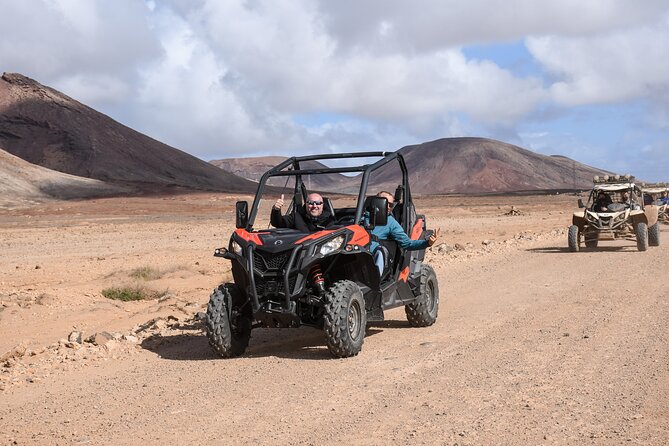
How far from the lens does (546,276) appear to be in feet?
54.1

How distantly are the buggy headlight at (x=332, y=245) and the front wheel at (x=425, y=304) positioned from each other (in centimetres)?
218

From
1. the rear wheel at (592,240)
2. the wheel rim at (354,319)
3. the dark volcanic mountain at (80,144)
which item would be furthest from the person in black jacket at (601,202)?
the dark volcanic mountain at (80,144)

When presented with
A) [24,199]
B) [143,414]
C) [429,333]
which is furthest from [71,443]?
[24,199]

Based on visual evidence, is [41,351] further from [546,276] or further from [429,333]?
[546,276]

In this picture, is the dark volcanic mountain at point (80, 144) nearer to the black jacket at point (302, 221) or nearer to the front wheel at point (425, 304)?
the front wheel at point (425, 304)

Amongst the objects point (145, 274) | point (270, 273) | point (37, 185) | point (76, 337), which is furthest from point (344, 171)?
point (37, 185)

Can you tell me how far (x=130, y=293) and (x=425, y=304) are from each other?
7288 millimetres

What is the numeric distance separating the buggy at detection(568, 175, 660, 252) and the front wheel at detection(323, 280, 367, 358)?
46.1 feet

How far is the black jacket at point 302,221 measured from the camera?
385 inches

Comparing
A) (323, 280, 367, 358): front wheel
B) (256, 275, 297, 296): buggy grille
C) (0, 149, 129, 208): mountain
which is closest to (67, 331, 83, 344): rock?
(256, 275, 297, 296): buggy grille

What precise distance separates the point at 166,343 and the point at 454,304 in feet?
15.2

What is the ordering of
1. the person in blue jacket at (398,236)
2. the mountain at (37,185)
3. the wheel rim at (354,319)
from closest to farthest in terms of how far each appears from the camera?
the wheel rim at (354,319)
the person in blue jacket at (398,236)
the mountain at (37,185)

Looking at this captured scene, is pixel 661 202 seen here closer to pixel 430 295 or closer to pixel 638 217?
pixel 638 217

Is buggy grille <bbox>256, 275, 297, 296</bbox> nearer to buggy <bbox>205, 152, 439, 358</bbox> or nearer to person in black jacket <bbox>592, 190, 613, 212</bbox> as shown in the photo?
buggy <bbox>205, 152, 439, 358</bbox>
